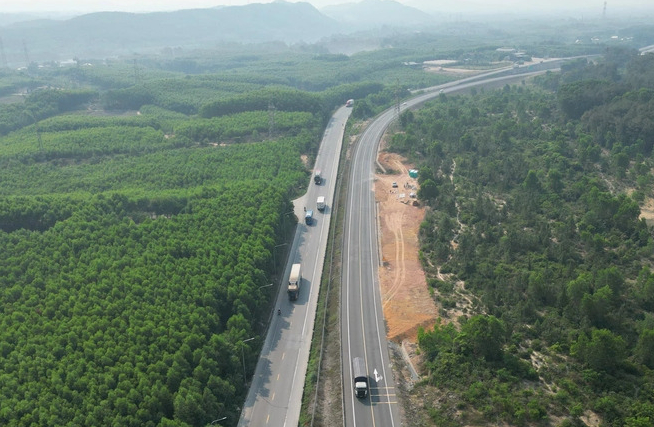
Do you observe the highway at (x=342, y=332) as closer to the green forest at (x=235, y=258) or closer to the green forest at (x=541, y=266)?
the green forest at (x=235, y=258)

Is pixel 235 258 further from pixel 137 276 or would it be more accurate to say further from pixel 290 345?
pixel 290 345

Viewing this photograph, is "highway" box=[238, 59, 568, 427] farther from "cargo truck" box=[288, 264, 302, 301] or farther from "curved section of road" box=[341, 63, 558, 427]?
"cargo truck" box=[288, 264, 302, 301]

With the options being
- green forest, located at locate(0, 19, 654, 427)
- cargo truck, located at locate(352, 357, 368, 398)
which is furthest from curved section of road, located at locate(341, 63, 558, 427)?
green forest, located at locate(0, 19, 654, 427)

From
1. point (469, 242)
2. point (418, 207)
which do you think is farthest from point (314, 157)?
point (469, 242)

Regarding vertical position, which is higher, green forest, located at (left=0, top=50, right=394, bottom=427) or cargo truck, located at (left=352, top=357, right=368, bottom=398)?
green forest, located at (left=0, top=50, right=394, bottom=427)

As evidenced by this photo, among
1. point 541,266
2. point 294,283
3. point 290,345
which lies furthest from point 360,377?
point 541,266

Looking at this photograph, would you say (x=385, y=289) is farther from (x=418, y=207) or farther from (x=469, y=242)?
(x=418, y=207)
